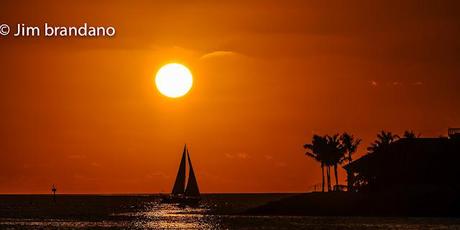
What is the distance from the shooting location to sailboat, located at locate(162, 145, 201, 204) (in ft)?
595

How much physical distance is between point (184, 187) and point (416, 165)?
73.3 m

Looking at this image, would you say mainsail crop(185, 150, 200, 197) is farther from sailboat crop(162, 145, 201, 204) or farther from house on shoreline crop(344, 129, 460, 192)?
house on shoreline crop(344, 129, 460, 192)

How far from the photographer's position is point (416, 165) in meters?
124

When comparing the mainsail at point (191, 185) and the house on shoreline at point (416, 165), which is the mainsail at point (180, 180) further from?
the house on shoreline at point (416, 165)

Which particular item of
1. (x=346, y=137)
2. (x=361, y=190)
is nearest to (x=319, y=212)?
(x=361, y=190)

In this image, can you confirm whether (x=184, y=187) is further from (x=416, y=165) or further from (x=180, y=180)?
(x=416, y=165)

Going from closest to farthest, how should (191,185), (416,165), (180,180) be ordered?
(416,165)
(180,180)
(191,185)

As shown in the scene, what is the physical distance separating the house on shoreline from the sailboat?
58010 mm

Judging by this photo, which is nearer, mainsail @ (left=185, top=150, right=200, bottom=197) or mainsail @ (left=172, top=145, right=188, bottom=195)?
mainsail @ (left=172, top=145, right=188, bottom=195)

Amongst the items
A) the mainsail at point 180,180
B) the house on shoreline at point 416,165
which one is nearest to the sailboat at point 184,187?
the mainsail at point 180,180

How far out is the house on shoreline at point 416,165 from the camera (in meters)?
123

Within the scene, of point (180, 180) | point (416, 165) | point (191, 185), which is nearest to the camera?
point (416, 165)

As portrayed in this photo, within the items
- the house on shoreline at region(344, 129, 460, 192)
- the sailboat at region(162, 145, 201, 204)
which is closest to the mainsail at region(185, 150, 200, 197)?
the sailboat at region(162, 145, 201, 204)

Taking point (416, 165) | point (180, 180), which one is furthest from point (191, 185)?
point (416, 165)
